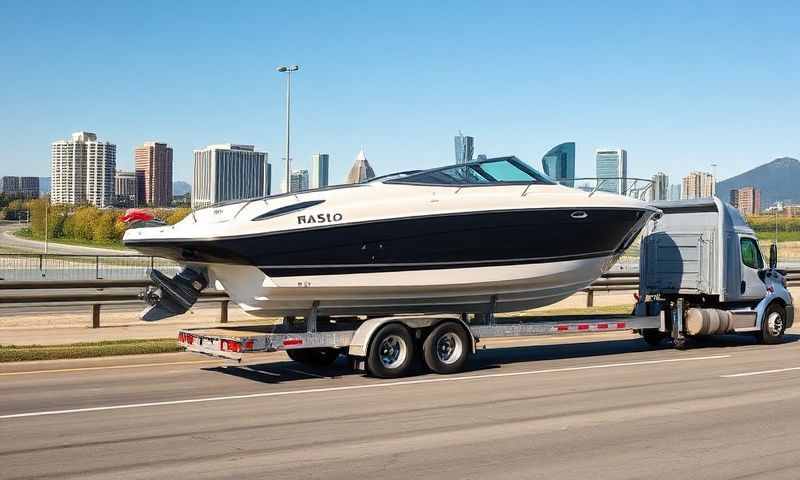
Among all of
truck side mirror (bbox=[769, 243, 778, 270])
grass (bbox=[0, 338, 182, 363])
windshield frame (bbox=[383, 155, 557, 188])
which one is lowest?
grass (bbox=[0, 338, 182, 363])

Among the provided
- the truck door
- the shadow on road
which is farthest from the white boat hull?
the truck door

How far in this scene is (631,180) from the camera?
55.9 ft

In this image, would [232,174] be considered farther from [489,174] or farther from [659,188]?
[489,174]

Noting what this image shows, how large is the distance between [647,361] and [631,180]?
11.2 feet

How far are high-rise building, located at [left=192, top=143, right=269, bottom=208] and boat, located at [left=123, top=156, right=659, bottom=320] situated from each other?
81.3 ft

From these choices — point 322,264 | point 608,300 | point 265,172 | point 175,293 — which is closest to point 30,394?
point 175,293

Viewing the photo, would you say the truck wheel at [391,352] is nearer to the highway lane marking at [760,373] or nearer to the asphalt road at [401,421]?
the asphalt road at [401,421]

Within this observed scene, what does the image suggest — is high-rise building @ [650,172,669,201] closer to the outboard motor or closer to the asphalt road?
the asphalt road

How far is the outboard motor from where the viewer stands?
13641 millimetres

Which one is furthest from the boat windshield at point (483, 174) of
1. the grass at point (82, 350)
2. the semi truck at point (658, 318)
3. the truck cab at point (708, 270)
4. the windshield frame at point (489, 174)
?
the grass at point (82, 350)

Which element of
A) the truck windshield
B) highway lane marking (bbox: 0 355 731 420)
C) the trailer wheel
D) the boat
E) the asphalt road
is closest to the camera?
the asphalt road

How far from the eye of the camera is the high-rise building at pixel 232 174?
42531mm

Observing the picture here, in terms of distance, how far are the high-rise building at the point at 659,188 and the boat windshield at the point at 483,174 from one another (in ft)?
11.4

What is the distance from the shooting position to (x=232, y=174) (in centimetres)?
4684
